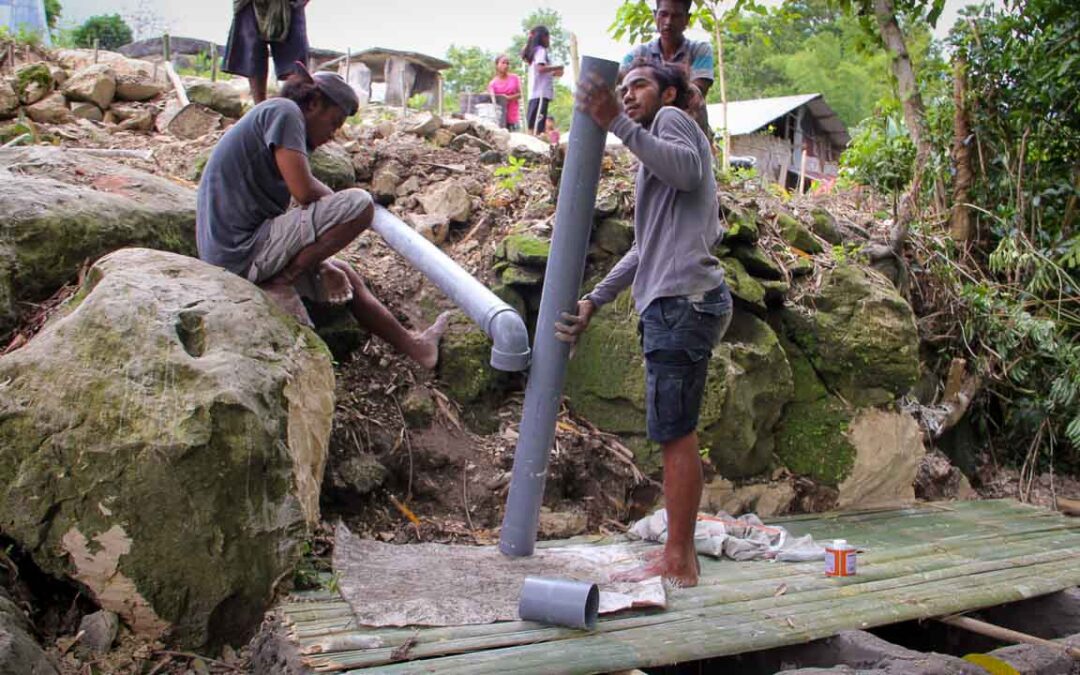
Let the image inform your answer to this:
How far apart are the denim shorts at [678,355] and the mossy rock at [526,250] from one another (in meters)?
2.01

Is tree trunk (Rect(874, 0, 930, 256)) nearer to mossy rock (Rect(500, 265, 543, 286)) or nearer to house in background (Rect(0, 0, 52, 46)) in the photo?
mossy rock (Rect(500, 265, 543, 286))

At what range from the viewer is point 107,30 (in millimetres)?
26047

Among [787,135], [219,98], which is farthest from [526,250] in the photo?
[787,135]

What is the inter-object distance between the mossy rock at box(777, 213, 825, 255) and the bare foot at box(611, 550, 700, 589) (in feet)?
11.4

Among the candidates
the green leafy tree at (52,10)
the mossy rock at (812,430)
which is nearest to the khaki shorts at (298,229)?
the mossy rock at (812,430)

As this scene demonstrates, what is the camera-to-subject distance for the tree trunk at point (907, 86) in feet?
27.6

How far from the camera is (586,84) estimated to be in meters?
3.54

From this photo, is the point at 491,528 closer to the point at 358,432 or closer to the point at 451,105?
the point at 358,432

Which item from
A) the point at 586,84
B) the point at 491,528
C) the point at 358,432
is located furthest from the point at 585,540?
the point at 586,84

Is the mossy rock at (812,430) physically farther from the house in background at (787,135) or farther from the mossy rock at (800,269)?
the house in background at (787,135)

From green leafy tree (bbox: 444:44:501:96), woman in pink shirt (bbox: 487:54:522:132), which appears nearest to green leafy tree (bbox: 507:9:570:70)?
green leafy tree (bbox: 444:44:501:96)

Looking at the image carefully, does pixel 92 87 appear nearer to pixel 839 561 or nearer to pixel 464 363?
pixel 464 363

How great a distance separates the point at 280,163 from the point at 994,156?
6.49 m

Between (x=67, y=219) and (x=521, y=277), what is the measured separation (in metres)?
2.37
